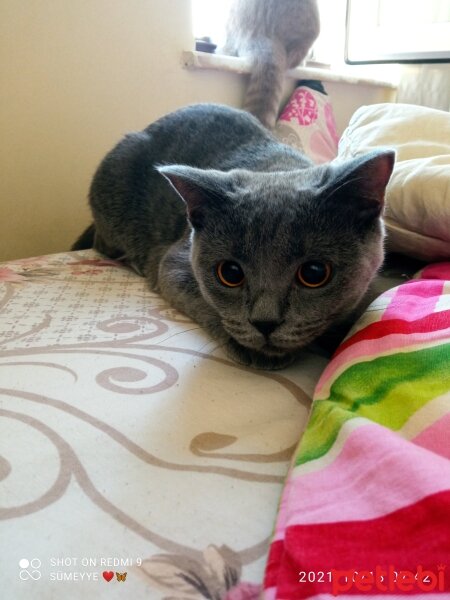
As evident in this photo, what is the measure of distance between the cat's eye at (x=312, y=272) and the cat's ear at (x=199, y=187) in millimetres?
173

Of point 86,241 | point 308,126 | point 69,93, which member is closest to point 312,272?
point 86,241

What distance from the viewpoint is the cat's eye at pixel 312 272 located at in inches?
28.4

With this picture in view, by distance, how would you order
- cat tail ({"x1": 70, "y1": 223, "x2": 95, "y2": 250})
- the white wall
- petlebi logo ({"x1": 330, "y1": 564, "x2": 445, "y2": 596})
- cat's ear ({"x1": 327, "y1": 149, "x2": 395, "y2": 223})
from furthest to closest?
cat tail ({"x1": 70, "y1": 223, "x2": 95, "y2": 250}) < the white wall < cat's ear ({"x1": 327, "y1": 149, "x2": 395, "y2": 223}) < petlebi logo ({"x1": 330, "y1": 564, "x2": 445, "y2": 596})

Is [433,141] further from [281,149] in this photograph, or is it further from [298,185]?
[298,185]

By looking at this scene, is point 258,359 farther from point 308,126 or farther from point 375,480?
point 308,126

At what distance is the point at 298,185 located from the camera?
806 mm

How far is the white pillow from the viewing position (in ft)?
3.04

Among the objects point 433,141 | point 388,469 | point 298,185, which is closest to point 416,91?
point 433,141

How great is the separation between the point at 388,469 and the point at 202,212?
1.70 ft

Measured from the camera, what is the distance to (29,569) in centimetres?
41

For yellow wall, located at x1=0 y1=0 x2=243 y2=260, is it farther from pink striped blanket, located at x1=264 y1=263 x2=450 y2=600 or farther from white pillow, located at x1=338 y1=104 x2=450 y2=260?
pink striped blanket, located at x1=264 y1=263 x2=450 y2=600

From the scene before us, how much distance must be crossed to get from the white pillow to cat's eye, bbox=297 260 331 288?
322mm

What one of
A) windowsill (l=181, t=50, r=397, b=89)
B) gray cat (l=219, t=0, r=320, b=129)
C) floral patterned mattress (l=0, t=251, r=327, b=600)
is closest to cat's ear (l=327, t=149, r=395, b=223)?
floral patterned mattress (l=0, t=251, r=327, b=600)

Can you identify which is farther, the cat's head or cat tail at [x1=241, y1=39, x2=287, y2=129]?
cat tail at [x1=241, y1=39, x2=287, y2=129]
